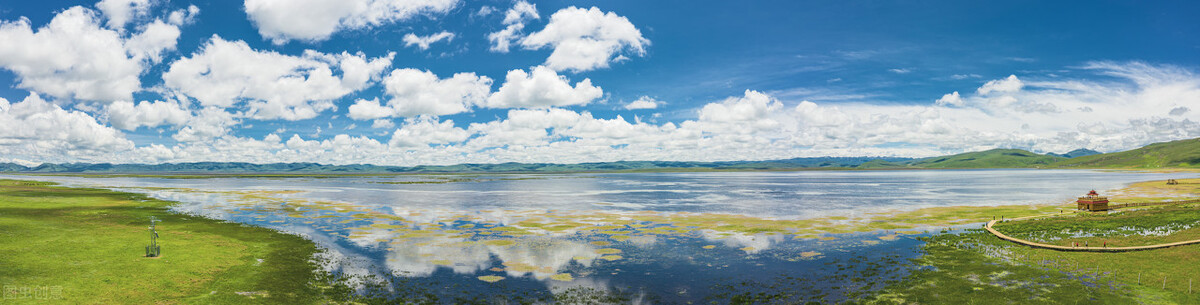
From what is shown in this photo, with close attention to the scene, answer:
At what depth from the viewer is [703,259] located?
46656 millimetres

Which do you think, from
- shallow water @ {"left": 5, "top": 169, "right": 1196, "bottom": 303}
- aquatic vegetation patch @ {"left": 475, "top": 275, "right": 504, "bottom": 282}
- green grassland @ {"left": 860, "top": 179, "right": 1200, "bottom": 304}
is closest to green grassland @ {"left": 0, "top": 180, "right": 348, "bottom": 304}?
shallow water @ {"left": 5, "top": 169, "right": 1196, "bottom": 303}

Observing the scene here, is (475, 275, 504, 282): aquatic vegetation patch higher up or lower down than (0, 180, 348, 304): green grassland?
lower down

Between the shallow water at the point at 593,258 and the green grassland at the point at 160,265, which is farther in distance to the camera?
A: the shallow water at the point at 593,258

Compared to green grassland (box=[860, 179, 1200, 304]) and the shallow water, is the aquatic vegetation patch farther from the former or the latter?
green grassland (box=[860, 179, 1200, 304])

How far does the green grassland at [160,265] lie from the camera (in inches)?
1242

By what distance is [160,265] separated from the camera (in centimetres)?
3844

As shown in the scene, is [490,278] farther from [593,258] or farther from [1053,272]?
[1053,272]

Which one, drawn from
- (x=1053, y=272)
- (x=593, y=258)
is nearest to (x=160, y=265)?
(x=593, y=258)

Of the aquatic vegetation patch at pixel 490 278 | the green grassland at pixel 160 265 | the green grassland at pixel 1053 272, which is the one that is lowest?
the aquatic vegetation patch at pixel 490 278

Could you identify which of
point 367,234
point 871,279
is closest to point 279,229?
point 367,234

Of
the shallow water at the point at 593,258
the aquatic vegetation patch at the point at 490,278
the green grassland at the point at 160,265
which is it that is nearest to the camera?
the green grassland at the point at 160,265

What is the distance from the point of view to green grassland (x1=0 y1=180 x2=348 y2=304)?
31547mm

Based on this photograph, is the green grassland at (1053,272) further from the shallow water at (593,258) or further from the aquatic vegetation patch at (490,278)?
the aquatic vegetation patch at (490,278)

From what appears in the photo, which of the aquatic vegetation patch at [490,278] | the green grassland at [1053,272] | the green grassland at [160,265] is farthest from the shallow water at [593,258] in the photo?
the green grassland at [160,265]
